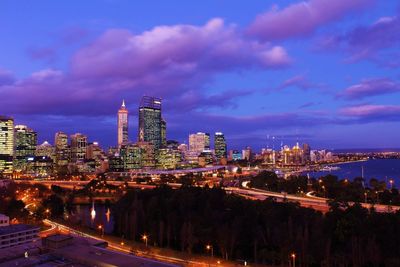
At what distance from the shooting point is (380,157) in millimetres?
134250

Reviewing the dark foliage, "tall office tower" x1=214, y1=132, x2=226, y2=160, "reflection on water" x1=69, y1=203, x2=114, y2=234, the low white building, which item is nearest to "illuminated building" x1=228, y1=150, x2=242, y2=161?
"tall office tower" x1=214, y1=132, x2=226, y2=160

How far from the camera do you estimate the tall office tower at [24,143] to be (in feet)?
255

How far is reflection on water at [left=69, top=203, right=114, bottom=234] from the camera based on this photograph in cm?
2302

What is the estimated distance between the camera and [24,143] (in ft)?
268

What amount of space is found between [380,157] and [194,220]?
129998mm

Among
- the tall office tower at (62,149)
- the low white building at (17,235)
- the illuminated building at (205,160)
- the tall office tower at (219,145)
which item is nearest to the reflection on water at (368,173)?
the illuminated building at (205,160)

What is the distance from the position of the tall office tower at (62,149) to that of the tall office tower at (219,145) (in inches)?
1470

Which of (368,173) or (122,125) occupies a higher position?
(122,125)

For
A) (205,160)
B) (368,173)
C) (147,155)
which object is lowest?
(368,173)

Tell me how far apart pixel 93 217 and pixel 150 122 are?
2766 inches

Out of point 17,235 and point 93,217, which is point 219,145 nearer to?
point 93,217

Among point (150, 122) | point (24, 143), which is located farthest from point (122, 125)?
point (24, 143)

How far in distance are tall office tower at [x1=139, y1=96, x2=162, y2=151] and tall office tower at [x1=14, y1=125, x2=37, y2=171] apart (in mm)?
22712

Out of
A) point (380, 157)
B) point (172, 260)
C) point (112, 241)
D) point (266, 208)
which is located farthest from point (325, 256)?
point (380, 157)
